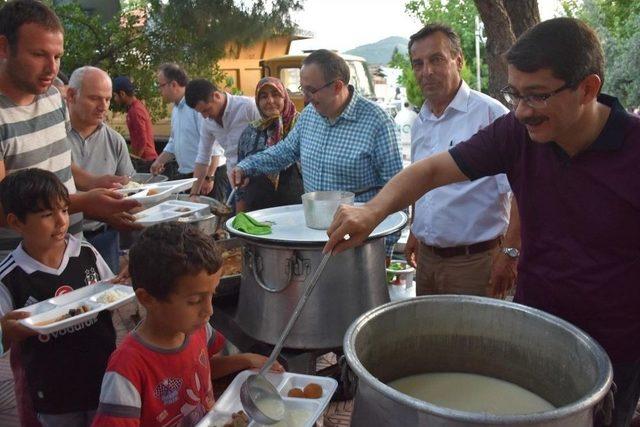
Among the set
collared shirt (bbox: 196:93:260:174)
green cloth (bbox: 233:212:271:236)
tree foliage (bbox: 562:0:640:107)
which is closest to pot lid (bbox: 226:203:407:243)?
green cloth (bbox: 233:212:271:236)

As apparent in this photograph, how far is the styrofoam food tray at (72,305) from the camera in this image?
1.63m

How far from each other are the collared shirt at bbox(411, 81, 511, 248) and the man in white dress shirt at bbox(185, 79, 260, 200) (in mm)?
2310

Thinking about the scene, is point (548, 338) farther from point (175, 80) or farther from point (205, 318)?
point (175, 80)

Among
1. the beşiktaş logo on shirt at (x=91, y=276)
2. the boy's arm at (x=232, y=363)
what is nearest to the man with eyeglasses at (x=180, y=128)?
the beşiktaş logo on shirt at (x=91, y=276)

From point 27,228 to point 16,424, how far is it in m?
1.77

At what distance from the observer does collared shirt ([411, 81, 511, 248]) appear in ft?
8.17

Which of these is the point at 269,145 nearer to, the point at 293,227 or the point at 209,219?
the point at 209,219

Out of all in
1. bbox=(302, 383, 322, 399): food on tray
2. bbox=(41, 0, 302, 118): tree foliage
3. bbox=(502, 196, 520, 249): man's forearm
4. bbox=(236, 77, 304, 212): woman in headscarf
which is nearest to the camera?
bbox=(302, 383, 322, 399): food on tray

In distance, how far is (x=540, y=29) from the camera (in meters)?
1.37

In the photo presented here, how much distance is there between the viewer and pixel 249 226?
2104 millimetres

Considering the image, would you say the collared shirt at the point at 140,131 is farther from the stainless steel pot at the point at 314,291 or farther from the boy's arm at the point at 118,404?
Answer: the boy's arm at the point at 118,404

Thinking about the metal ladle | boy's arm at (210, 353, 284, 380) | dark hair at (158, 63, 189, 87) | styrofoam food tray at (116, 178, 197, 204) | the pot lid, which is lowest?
boy's arm at (210, 353, 284, 380)

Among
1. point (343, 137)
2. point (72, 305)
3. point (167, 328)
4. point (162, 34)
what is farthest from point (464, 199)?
point (162, 34)

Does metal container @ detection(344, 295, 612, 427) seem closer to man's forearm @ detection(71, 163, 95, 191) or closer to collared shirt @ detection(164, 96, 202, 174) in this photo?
man's forearm @ detection(71, 163, 95, 191)
